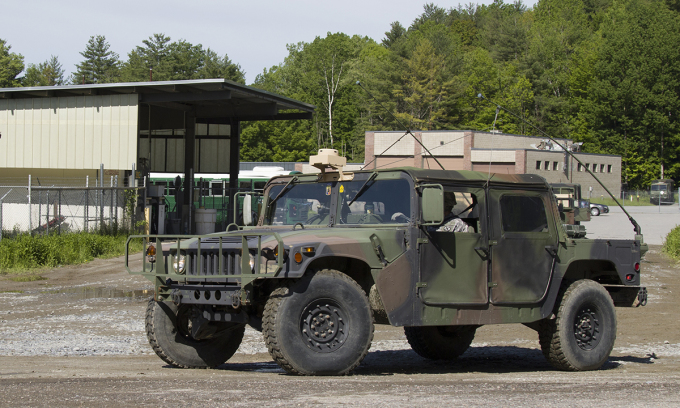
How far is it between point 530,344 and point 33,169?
1063 inches

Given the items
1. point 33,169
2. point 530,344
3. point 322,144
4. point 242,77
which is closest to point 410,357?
point 530,344

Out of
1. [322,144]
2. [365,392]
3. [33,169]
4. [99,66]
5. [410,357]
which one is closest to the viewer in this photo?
[365,392]

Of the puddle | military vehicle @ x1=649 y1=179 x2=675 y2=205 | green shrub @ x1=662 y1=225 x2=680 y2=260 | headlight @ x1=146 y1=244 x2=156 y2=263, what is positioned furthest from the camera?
military vehicle @ x1=649 y1=179 x2=675 y2=205

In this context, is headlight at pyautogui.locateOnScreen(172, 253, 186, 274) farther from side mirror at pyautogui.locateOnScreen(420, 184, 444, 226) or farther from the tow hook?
the tow hook

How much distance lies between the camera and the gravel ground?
5.71 metres

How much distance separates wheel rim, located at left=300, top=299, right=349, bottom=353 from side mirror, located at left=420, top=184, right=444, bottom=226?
1.13 meters

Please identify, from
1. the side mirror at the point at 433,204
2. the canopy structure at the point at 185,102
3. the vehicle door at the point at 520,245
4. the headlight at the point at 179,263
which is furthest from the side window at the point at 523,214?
the canopy structure at the point at 185,102

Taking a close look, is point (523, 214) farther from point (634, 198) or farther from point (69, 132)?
point (634, 198)

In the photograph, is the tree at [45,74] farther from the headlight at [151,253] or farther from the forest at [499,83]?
the headlight at [151,253]

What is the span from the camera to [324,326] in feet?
22.2

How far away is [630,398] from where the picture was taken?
5992mm

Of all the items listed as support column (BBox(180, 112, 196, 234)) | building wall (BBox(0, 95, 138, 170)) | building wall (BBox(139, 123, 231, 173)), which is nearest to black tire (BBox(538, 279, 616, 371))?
building wall (BBox(0, 95, 138, 170))

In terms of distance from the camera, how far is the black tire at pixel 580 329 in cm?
819

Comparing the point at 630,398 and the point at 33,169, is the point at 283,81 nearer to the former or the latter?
the point at 33,169
